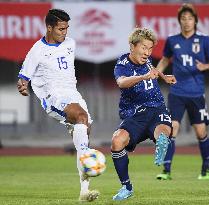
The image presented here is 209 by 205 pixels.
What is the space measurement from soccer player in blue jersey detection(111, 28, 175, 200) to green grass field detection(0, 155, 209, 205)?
0.49 meters

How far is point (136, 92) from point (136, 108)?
188 mm

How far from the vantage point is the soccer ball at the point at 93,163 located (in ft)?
33.1

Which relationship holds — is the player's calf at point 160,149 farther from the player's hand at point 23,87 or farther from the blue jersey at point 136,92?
the player's hand at point 23,87

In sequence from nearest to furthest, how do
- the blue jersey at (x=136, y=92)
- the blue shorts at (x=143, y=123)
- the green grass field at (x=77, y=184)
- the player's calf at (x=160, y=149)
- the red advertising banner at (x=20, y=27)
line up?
the player's calf at (x=160, y=149), the green grass field at (x=77, y=184), the blue shorts at (x=143, y=123), the blue jersey at (x=136, y=92), the red advertising banner at (x=20, y=27)

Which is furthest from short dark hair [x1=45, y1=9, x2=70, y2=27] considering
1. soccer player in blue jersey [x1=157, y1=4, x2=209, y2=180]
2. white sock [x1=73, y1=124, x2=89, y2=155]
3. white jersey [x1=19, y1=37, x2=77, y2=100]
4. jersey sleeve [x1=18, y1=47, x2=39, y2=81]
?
soccer player in blue jersey [x1=157, y1=4, x2=209, y2=180]

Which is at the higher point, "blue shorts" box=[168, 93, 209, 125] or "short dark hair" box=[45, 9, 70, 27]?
"short dark hair" box=[45, 9, 70, 27]

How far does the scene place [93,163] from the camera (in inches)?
400

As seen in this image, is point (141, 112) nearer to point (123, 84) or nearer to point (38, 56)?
point (123, 84)

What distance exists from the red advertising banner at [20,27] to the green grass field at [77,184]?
7124 millimetres

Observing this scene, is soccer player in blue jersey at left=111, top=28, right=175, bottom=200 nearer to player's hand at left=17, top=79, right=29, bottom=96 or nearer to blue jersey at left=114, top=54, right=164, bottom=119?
blue jersey at left=114, top=54, right=164, bottom=119

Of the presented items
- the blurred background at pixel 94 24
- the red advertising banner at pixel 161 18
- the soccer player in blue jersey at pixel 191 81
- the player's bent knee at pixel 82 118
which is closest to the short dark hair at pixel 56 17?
the player's bent knee at pixel 82 118

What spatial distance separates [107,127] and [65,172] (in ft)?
42.7

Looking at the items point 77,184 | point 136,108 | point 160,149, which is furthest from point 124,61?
point 77,184

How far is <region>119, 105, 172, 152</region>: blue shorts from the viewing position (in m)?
11.0
